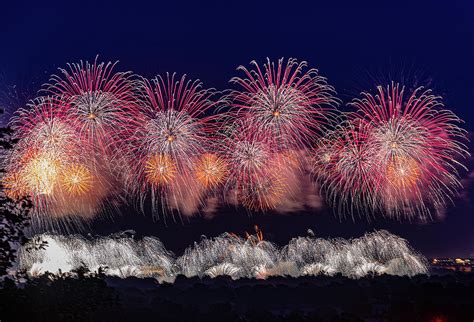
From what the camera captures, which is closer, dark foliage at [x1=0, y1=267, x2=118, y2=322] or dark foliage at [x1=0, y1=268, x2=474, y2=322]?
dark foliage at [x1=0, y1=267, x2=118, y2=322]

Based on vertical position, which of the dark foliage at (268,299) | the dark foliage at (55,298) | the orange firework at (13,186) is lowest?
the dark foliage at (268,299)

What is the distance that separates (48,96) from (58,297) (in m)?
31.4

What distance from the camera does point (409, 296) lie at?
84500 millimetres

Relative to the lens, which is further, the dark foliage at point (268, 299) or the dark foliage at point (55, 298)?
the dark foliage at point (268, 299)

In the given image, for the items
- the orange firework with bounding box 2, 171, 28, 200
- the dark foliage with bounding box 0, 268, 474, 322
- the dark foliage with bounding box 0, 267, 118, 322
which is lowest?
the dark foliage with bounding box 0, 268, 474, 322

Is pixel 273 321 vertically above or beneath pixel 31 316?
beneath

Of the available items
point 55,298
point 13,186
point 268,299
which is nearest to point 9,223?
point 55,298

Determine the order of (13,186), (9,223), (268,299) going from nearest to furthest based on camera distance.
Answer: (9,223), (13,186), (268,299)

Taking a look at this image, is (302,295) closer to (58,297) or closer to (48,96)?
(48,96)

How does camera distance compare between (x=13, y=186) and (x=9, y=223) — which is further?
(x=13, y=186)

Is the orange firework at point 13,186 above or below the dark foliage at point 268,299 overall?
above

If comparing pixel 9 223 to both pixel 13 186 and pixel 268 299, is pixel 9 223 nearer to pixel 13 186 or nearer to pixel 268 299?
pixel 13 186

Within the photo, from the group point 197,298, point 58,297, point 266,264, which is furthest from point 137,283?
point 58,297

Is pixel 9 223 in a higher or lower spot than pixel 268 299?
higher
